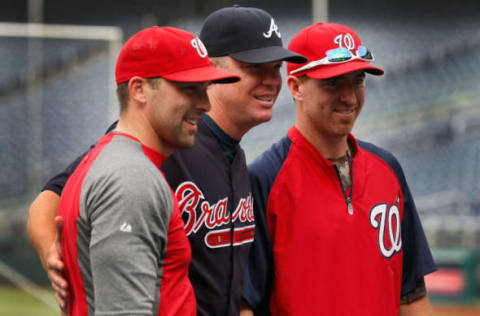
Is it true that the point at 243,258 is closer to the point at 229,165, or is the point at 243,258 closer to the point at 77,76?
the point at 229,165

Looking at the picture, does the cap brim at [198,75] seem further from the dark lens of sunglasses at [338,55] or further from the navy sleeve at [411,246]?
the navy sleeve at [411,246]

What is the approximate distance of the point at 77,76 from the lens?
6.91 meters

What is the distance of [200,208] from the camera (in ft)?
5.09

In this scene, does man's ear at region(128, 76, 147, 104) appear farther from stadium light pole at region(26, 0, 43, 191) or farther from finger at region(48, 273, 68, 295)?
stadium light pole at region(26, 0, 43, 191)

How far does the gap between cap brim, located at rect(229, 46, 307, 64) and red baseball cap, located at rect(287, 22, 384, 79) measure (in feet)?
0.48

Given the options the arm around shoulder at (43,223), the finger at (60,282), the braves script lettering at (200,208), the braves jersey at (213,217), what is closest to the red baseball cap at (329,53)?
the braves jersey at (213,217)

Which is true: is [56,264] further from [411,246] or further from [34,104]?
[34,104]

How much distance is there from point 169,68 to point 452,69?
5.53 meters

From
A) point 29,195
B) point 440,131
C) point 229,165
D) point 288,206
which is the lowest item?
point 29,195

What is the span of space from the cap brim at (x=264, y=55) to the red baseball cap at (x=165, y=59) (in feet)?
0.88

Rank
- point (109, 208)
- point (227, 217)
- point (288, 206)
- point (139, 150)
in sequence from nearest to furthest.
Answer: point (109, 208), point (139, 150), point (227, 217), point (288, 206)

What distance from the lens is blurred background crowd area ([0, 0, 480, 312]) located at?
621 cm

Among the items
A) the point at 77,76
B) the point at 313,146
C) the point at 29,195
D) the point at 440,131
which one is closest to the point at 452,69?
the point at 440,131

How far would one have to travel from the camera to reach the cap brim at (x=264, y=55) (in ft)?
5.37
